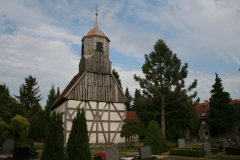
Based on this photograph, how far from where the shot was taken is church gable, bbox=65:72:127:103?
2256 cm

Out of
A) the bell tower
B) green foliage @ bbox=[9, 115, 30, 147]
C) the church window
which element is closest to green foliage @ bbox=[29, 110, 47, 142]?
green foliage @ bbox=[9, 115, 30, 147]

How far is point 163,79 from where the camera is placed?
2642 centimetres

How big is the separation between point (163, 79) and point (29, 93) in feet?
117

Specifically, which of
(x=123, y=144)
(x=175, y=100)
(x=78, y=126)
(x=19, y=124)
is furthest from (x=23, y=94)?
(x=78, y=126)

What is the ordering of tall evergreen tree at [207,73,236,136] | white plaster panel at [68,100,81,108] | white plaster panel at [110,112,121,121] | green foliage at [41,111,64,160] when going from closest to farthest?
green foliage at [41,111,64,160]
white plaster panel at [68,100,81,108]
white plaster panel at [110,112,121,121]
tall evergreen tree at [207,73,236,136]

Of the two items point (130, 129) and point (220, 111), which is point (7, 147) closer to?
point (130, 129)

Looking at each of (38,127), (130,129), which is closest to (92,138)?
(130,129)

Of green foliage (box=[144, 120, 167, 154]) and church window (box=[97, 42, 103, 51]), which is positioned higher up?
church window (box=[97, 42, 103, 51])

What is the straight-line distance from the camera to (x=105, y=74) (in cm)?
2470

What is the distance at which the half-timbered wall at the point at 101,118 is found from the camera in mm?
22000

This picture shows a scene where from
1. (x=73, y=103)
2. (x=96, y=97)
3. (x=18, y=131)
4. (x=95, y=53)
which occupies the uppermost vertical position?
(x=95, y=53)

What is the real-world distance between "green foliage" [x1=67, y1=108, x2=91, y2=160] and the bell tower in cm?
1262

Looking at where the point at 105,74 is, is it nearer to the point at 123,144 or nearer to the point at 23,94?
the point at 123,144

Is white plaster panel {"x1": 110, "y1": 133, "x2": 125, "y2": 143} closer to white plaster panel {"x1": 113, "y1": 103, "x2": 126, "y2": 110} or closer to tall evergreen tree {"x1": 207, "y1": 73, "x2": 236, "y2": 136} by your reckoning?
white plaster panel {"x1": 113, "y1": 103, "x2": 126, "y2": 110}
